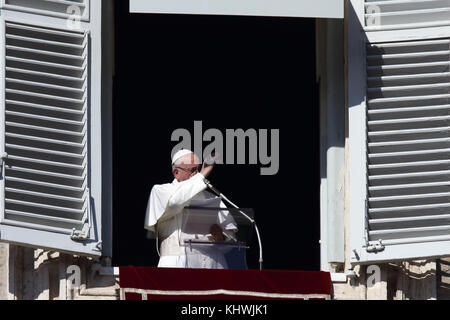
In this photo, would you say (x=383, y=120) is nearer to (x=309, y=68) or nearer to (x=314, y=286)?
(x=314, y=286)

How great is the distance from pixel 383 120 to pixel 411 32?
20.5 inches

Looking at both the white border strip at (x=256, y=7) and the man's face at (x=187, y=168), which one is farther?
Answer: the man's face at (x=187, y=168)

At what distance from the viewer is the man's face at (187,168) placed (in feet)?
45.2

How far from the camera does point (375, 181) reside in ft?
43.4

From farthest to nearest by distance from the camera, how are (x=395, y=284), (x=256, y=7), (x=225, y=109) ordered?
(x=225, y=109) → (x=395, y=284) → (x=256, y=7)

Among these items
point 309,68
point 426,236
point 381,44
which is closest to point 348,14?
point 381,44

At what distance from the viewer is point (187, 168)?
45.3ft

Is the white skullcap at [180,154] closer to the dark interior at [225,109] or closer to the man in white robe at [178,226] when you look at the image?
the man in white robe at [178,226]

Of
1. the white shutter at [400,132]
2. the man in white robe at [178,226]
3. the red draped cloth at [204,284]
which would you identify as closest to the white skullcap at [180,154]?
the man in white robe at [178,226]

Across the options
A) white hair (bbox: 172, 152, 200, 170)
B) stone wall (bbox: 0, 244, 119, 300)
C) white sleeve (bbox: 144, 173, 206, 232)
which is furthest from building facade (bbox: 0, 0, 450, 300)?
white hair (bbox: 172, 152, 200, 170)

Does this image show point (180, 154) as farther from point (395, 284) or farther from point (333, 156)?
point (395, 284)

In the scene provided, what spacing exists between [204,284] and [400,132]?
1.44 metres

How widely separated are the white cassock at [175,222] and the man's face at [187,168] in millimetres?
165

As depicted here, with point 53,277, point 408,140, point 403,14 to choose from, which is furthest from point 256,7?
point 53,277
